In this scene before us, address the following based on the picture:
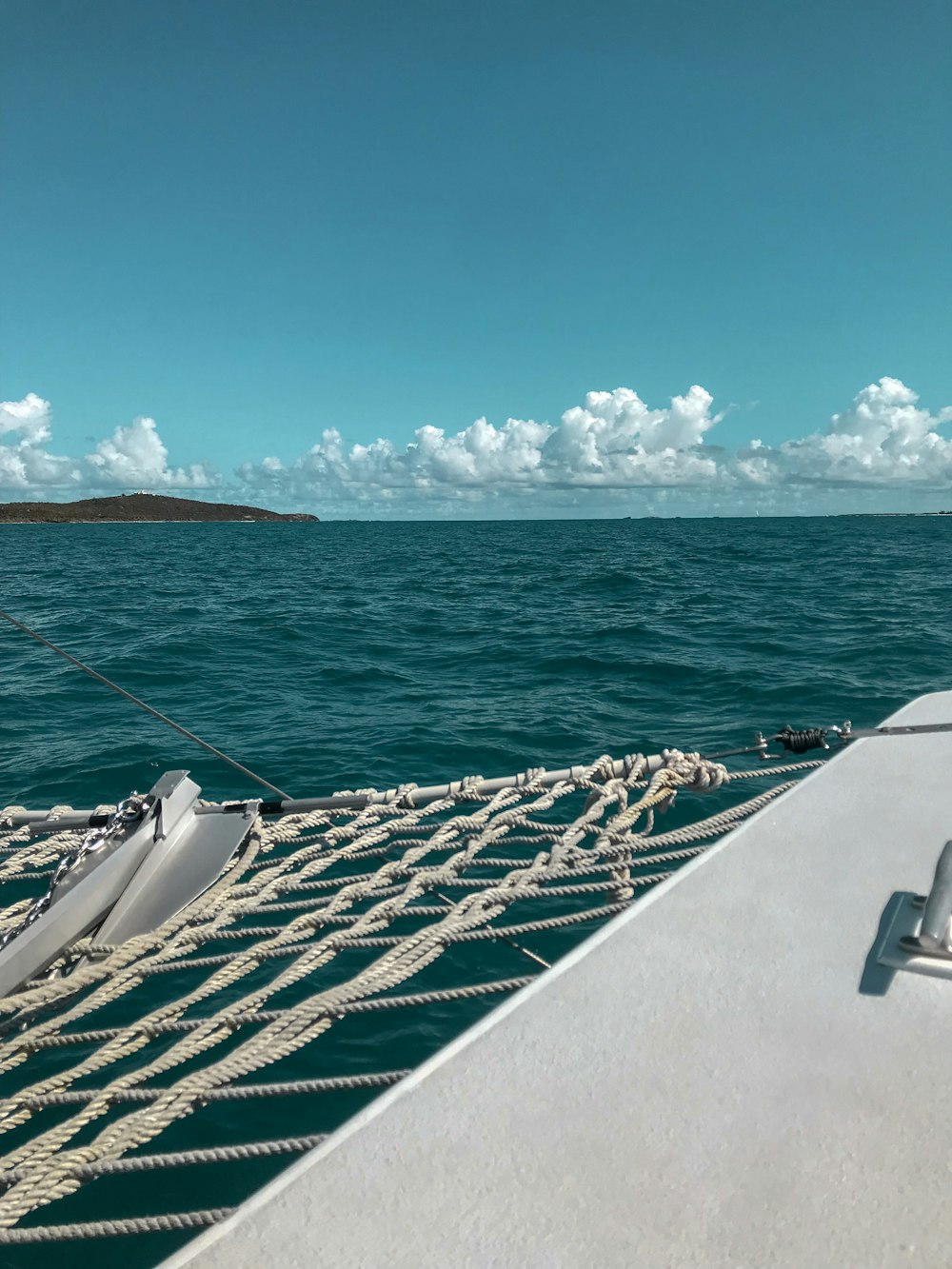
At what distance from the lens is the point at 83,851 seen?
10.4ft

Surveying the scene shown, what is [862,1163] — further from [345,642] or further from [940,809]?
[345,642]

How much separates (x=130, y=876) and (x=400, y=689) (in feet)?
24.0

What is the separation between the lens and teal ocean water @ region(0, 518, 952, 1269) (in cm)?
369

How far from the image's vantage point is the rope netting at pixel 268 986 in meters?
1.81

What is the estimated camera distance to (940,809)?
7.88 feet

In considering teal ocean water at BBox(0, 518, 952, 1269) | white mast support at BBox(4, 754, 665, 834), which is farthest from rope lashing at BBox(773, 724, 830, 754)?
teal ocean water at BBox(0, 518, 952, 1269)

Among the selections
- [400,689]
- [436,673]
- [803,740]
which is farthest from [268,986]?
[436,673]

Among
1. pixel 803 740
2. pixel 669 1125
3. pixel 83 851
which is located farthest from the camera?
pixel 803 740

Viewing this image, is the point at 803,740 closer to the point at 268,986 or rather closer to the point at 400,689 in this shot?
the point at 268,986

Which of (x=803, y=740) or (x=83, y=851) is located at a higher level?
(x=803, y=740)

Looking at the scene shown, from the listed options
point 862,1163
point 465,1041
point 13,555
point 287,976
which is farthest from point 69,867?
point 13,555

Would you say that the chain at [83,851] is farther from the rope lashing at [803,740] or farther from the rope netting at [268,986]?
the rope lashing at [803,740]

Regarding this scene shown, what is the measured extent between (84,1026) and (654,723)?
604cm

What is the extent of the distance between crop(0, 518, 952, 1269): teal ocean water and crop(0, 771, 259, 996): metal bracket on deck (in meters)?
0.81
